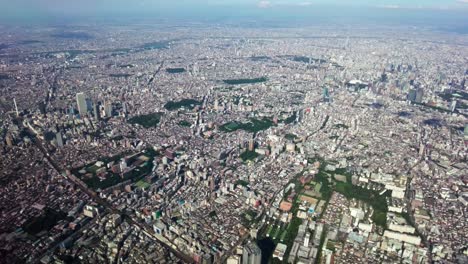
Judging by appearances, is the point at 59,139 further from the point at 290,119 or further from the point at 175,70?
the point at 175,70

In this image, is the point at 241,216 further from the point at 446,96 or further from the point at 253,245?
the point at 446,96

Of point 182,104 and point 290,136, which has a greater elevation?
point 182,104

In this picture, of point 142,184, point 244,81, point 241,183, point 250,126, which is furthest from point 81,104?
point 244,81

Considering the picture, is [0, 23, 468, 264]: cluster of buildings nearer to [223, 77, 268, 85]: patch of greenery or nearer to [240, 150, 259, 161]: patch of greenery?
[240, 150, 259, 161]: patch of greenery

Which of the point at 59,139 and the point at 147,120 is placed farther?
the point at 147,120

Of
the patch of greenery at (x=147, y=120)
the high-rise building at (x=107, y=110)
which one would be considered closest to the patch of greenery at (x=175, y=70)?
the patch of greenery at (x=147, y=120)

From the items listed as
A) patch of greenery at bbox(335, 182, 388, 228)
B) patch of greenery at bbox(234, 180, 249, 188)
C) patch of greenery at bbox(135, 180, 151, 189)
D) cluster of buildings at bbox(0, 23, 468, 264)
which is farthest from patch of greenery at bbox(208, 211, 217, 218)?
patch of greenery at bbox(335, 182, 388, 228)
